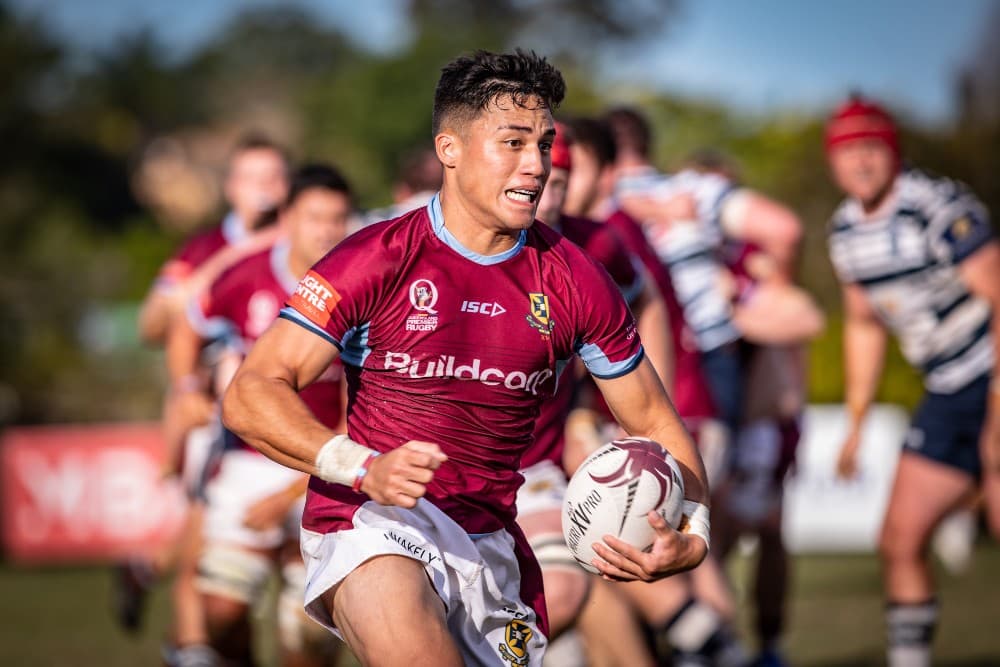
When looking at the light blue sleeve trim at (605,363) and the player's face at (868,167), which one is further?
the player's face at (868,167)

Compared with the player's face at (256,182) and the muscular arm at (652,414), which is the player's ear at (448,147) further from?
the player's face at (256,182)

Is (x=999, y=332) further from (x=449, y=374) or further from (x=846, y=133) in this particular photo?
(x=449, y=374)

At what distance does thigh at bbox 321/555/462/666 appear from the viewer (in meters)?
4.04

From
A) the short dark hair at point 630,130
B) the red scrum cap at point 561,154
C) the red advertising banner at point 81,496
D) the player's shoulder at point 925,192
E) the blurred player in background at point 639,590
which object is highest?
the short dark hair at point 630,130

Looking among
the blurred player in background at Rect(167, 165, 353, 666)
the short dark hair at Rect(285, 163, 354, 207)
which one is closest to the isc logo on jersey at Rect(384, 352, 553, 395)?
the blurred player in background at Rect(167, 165, 353, 666)

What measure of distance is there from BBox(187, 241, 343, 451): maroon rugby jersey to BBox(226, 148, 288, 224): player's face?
4.51ft

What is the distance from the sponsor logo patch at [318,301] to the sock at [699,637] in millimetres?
2698

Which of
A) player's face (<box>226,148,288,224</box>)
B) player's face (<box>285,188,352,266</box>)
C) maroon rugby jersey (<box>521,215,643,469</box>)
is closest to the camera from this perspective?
maroon rugby jersey (<box>521,215,643,469</box>)

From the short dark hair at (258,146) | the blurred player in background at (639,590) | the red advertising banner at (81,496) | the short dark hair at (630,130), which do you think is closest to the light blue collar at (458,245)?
the blurred player in background at (639,590)

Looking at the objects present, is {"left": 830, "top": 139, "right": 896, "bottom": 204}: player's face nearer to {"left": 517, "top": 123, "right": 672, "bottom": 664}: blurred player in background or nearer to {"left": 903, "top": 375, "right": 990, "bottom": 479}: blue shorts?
{"left": 903, "top": 375, "right": 990, "bottom": 479}: blue shorts

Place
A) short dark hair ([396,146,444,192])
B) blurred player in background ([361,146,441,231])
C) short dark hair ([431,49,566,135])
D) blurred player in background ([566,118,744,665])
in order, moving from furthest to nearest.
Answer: short dark hair ([396,146,444,192]), blurred player in background ([361,146,441,231]), blurred player in background ([566,118,744,665]), short dark hair ([431,49,566,135])

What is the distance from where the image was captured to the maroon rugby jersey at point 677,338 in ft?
22.1

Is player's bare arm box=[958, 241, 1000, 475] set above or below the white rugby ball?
above

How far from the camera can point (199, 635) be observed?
7.54 m
